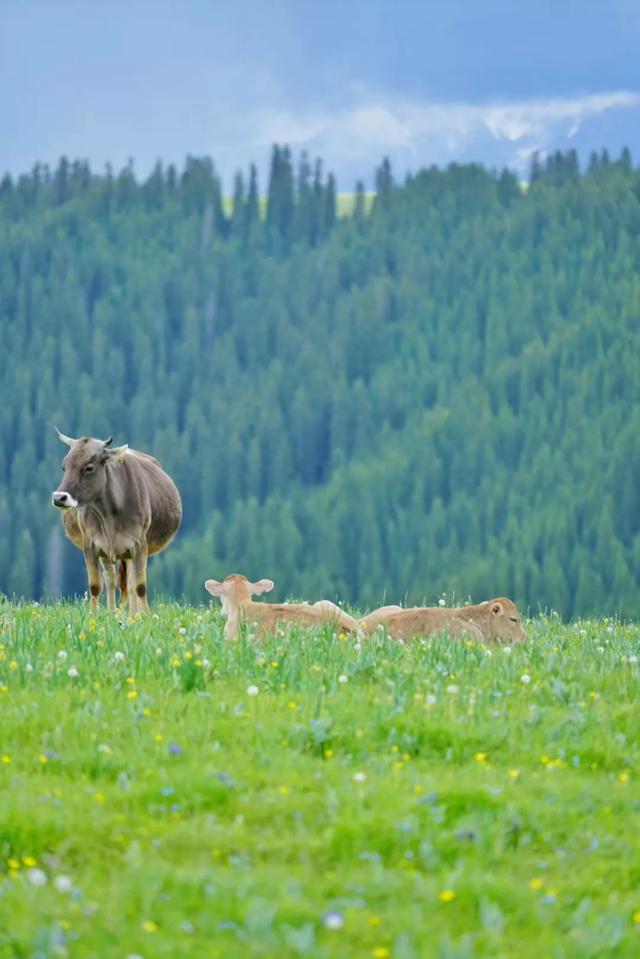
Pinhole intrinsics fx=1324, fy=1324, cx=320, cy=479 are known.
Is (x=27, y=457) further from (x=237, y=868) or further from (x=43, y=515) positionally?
(x=237, y=868)

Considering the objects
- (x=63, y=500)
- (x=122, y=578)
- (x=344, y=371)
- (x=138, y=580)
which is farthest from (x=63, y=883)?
(x=344, y=371)

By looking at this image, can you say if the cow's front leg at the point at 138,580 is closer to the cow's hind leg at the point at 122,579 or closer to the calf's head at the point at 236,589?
the cow's hind leg at the point at 122,579

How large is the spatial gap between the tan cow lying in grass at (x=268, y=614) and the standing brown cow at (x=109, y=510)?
15.2 feet

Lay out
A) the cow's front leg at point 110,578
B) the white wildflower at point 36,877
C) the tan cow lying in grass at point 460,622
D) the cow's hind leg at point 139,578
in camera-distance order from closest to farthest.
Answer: the white wildflower at point 36,877, the tan cow lying in grass at point 460,622, the cow's hind leg at point 139,578, the cow's front leg at point 110,578

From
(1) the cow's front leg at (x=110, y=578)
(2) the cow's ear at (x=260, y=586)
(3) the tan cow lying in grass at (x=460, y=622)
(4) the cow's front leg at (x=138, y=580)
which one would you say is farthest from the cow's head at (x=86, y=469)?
(3) the tan cow lying in grass at (x=460, y=622)

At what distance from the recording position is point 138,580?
1938 centimetres

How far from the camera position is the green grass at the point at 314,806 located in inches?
242

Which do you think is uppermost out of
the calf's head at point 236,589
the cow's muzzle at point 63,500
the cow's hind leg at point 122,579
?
the cow's muzzle at point 63,500

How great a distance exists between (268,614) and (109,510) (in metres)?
5.96

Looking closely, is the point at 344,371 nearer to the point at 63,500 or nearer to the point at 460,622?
the point at 63,500

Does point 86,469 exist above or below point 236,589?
above

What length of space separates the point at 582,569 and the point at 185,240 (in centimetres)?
7436

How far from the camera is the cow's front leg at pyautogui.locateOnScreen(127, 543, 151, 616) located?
62.6ft

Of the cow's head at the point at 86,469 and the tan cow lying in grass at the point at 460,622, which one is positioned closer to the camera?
Result: the tan cow lying in grass at the point at 460,622
